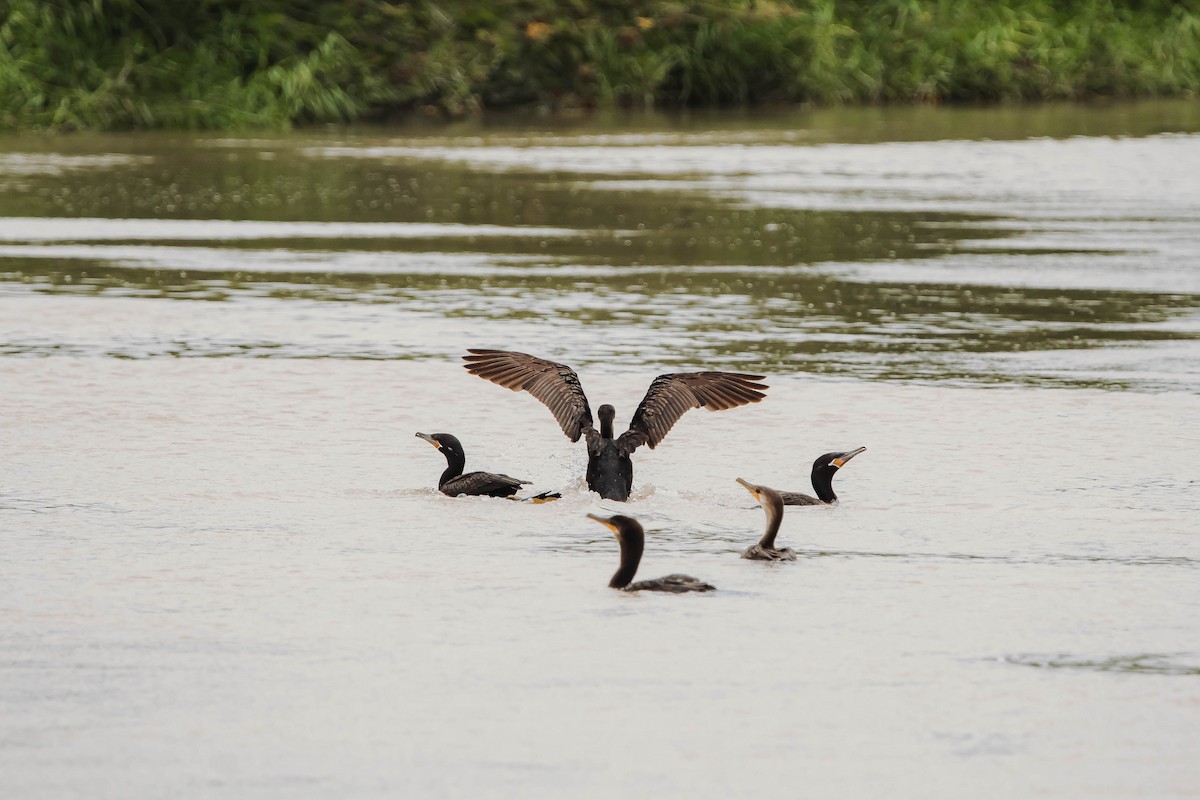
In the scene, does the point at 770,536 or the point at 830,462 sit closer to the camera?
the point at 770,536

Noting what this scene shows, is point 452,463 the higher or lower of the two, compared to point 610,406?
lower

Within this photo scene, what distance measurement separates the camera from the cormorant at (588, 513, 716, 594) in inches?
239

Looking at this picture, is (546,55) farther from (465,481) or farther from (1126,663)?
(1126,663)

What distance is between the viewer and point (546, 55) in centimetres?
3494

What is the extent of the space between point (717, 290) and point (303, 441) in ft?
18.0

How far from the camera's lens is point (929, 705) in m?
5.13

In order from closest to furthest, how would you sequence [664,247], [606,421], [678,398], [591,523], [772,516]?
[772,516]
[591,523]
[606,421]
[678,398]
[664,247]

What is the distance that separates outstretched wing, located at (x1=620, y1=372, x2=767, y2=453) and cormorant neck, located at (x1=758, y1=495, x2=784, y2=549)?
3.21 feet

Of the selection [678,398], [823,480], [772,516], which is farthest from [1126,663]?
[678,398]

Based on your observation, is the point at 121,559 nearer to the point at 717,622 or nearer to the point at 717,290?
the point at 717,622

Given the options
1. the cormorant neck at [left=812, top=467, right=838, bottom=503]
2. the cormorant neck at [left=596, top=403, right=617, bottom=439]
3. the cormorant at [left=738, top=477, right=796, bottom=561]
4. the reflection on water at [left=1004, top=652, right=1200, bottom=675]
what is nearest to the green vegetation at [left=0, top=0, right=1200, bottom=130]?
the cormorant neck at [left=596, top=403, right=617, bottom=439]

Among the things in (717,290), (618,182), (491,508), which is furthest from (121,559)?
(618,182)

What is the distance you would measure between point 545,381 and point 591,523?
81 cm

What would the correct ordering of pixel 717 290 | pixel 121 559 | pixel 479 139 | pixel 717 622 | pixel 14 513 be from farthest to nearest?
1. pixel 479 139
2. pixel 717 290
3. pixel 14 513
4. pixel 121 559
5. pixel 717 622
